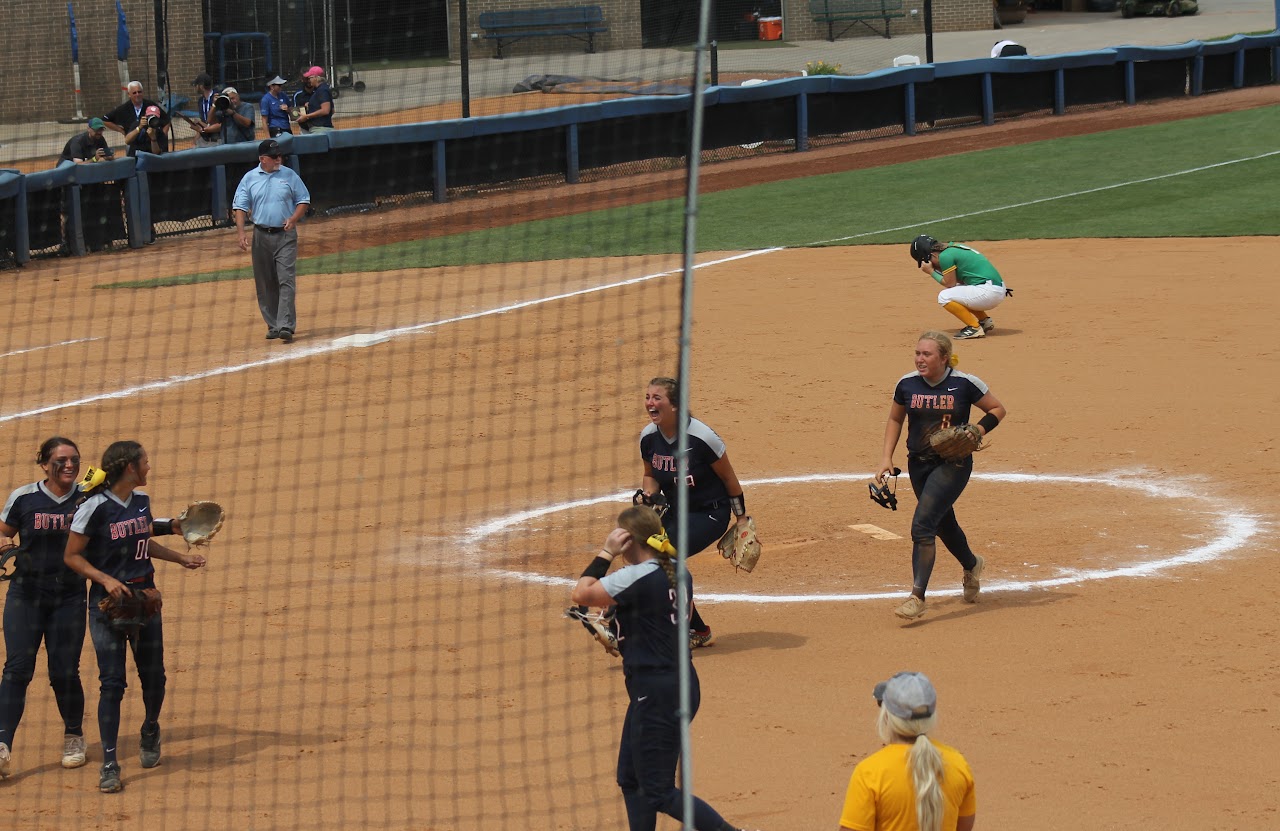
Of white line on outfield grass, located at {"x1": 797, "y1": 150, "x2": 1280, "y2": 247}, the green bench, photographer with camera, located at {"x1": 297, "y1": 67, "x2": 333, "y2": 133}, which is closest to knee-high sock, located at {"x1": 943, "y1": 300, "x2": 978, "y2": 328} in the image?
white line on outfield grass, located at {"x1": 797, "y1": 150, "x2": 1280, "y2": 247}

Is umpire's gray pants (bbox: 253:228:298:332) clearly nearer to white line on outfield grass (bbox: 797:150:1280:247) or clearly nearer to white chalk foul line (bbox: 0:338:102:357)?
white chalk foul line (bbox: 0:338:102:357)

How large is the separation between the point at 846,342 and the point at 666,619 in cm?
944

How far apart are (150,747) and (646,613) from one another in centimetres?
256

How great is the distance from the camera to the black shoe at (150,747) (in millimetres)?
7105

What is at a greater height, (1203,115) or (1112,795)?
(1203,115)

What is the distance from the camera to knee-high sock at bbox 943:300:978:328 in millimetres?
14969

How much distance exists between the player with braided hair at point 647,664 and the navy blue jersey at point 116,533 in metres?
2.20

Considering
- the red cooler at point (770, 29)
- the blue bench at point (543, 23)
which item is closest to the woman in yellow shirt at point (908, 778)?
the blue bench at point (543, 23)

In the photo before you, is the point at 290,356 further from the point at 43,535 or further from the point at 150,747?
the point at 150,747

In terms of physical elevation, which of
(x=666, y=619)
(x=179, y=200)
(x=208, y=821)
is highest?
(x=179, y=200)

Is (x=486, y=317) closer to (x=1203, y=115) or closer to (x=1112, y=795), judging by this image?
(x=1112, y=795)

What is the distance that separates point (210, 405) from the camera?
1352cm

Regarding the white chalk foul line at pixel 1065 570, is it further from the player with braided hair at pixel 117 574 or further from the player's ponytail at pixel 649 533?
the player's ponytail at pixel 649 533

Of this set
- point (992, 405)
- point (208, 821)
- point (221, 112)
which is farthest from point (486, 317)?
point (208, 821)
